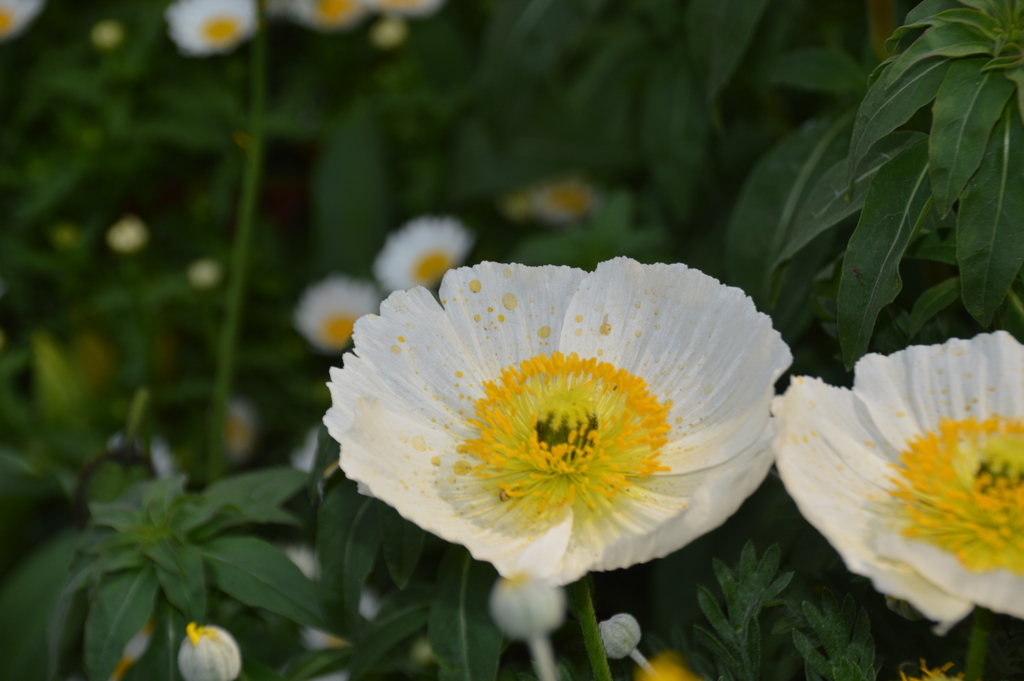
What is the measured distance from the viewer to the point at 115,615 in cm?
76

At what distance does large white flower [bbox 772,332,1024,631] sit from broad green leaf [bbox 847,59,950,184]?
16cm

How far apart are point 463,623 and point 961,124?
Answer: 1.71 ft

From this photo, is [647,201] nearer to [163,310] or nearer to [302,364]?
[302,364]

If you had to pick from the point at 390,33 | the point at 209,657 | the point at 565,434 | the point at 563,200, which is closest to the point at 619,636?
the point at 565,434

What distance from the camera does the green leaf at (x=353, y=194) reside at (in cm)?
187

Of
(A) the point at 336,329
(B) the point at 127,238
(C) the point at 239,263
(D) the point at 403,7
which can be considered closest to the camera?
(C) the point at 239,263

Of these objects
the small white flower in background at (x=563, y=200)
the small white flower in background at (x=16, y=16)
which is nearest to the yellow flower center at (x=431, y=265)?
the small white flower in background at (x=563, y=200)

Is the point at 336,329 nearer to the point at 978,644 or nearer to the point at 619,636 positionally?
the point at 619,636

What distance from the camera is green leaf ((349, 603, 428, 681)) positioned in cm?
77

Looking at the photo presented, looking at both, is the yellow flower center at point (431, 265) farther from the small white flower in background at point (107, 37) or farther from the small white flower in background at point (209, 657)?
the small white flower in background at point (209, 657)

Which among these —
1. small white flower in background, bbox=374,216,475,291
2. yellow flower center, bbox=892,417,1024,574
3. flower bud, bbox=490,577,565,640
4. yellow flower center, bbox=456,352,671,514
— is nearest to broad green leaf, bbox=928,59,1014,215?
yellow flower center, bbox=892,417,1024,574

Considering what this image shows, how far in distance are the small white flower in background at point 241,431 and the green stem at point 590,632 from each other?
3.82 feet

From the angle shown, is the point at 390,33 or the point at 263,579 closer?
the point at 263,579

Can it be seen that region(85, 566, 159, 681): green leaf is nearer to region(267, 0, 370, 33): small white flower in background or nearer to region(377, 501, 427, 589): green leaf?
region(377, 501, 427, 589): green leaf
